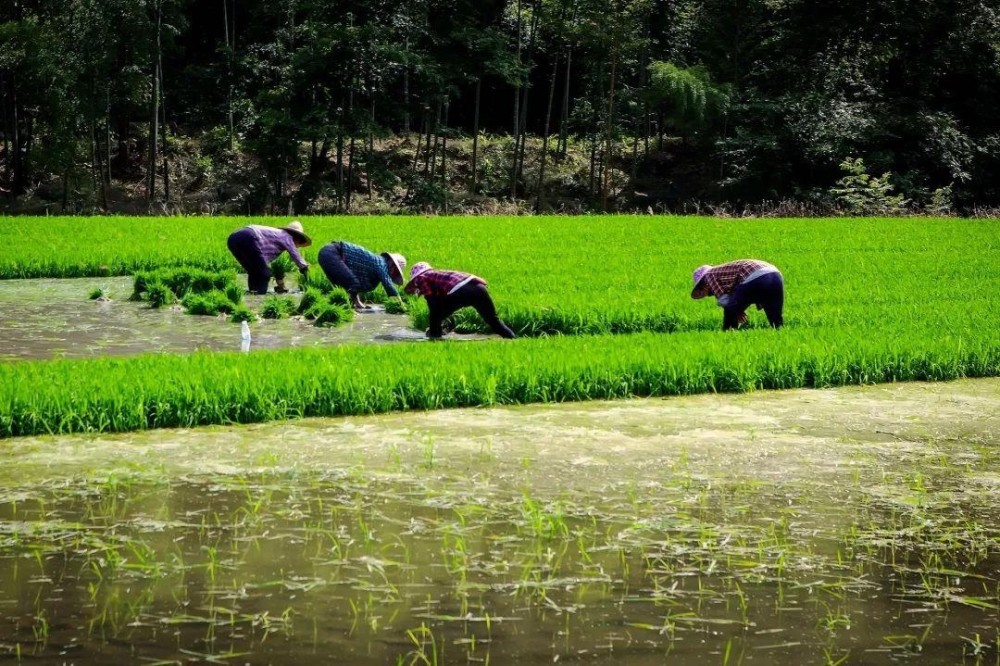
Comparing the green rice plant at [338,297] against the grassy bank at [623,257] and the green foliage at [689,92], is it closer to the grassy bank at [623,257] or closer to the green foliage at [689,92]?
the grassy bank at [623,257]

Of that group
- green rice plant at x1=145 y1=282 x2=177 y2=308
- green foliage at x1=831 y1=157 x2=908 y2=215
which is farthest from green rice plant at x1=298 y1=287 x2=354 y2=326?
green foliage at x1=831 y1=157 x2=908 y2=215

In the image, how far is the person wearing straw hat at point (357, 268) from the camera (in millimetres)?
12383

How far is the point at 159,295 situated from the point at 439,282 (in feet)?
13.3

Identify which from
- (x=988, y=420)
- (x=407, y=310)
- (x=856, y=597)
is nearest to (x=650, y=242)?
(x=407, y=310)

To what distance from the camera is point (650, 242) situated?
20.9 metres

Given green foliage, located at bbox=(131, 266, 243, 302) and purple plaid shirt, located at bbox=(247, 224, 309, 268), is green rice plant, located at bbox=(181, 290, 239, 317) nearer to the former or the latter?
green foliage, located at bbox=(131, 266, 243, 302)

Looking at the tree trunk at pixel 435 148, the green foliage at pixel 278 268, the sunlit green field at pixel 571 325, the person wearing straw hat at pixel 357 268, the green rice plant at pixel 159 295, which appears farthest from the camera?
the tree trunk at pixel 435 148

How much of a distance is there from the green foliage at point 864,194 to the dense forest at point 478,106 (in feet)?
0.26

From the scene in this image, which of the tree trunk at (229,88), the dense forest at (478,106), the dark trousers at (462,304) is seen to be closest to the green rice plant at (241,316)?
the dark trousers at (462,304)

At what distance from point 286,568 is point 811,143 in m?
31.7

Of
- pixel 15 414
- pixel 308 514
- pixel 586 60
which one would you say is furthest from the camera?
pixel 586 60

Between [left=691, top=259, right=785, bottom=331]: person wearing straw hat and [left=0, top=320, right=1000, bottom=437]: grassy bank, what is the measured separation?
376 mm

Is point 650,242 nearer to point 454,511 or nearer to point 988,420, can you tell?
point 988,420

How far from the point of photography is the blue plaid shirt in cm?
1238
